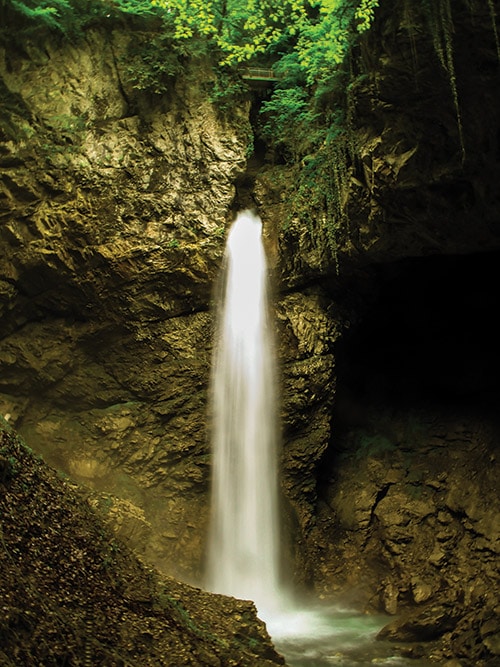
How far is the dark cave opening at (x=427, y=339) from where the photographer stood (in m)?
12.2

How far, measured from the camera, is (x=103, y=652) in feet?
15.8

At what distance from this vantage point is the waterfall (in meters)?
10.6

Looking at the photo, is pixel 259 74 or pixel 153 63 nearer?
pixel 153 63

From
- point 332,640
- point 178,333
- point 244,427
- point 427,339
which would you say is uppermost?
point 427,339

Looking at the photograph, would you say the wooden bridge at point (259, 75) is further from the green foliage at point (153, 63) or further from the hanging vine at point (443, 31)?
the hanging vine at point (443, 31)

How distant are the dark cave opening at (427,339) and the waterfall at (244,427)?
201 cm

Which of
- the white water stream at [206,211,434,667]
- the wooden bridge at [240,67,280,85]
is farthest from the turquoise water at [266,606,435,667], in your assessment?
the wooden bridge at [240,67,280,85]

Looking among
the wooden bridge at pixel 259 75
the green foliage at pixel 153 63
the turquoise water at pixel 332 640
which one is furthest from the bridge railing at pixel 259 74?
the turquoise water at pixel 332 640

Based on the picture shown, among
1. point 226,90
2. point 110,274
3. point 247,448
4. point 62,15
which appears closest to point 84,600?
point 247,448

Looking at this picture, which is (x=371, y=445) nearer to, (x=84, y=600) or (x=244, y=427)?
(x=244, y=427)

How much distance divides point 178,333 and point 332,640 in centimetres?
625

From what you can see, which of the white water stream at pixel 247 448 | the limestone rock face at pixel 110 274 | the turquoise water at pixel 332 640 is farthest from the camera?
the limestone rock face at pixel 110 274

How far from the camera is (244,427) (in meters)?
11.4

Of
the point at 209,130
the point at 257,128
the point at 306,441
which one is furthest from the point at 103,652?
the point at 257,128
